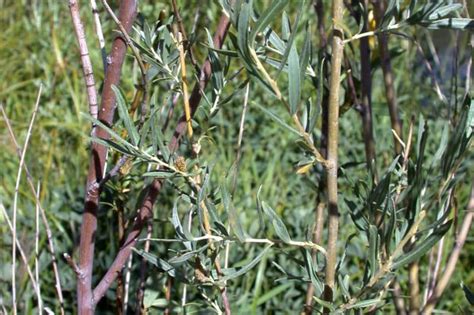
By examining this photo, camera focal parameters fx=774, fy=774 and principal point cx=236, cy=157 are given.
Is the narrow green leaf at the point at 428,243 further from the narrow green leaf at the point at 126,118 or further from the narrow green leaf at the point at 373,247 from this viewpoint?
the narrow green leaf at the point at 126,118

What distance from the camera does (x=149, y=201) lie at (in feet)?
3.50

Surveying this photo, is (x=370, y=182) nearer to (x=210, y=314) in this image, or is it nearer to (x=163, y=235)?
(x=210, y=314)

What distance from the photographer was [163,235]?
Answer: 210 cm

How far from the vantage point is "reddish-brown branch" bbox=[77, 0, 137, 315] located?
3.14 ft

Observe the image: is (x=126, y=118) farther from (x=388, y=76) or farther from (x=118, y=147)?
(x=388, y=76)

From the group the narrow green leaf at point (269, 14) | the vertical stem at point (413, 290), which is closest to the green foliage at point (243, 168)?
the narrow green leaf at point (269, 14)

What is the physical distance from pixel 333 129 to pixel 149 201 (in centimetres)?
33

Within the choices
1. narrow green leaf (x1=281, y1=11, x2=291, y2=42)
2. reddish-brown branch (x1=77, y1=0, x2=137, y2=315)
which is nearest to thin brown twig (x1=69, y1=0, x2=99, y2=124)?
reddish-brown branch (x1=77, y1=0, x2=137, y2=315)

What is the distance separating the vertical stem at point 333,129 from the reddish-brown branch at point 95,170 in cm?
27

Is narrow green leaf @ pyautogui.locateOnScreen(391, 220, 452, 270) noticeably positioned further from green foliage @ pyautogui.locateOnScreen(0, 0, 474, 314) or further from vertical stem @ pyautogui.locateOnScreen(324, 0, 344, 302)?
vertical stem @ pyautogui.locateOnScreen(324, 0, 344, 302)

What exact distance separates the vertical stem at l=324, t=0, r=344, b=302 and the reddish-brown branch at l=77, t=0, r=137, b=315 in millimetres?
269

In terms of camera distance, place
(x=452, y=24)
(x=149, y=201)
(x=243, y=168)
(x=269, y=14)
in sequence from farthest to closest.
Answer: (x=243, y=168) < (x=149, y=201) < (x=452, y=24) < (x=269, y=14)

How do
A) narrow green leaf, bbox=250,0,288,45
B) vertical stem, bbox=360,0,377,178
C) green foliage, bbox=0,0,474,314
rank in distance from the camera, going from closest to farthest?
narrow green leaf, bbox=250,0,288,45 < green foliage, bbox=0,0,474,314 < vertical stem, bbox=360,0,377,178

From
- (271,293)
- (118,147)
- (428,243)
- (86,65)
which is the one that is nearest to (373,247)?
(428,243)
